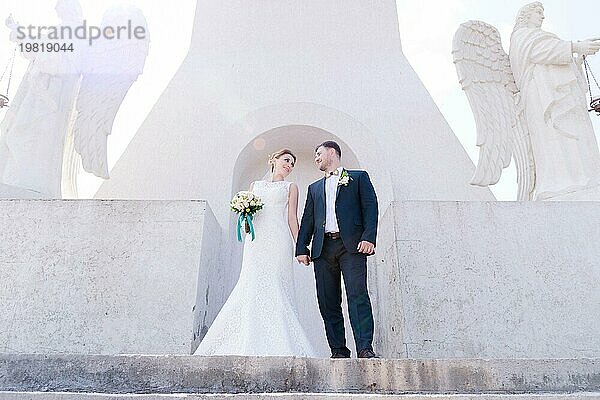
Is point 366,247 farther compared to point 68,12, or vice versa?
point 68,12

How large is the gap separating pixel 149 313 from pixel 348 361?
2174 millimetres

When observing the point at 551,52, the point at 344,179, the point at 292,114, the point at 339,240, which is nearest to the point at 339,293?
the point at 339,240

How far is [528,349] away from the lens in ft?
12.7

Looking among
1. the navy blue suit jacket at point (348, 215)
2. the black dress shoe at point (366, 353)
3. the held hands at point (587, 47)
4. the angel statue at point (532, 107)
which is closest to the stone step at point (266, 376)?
the black dress shoe at point (366, 353)

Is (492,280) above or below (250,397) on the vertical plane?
above

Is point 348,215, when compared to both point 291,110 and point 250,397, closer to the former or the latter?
point 250,397

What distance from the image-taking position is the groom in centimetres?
306

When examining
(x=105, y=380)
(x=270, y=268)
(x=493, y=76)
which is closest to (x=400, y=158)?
(x=493, y=76)

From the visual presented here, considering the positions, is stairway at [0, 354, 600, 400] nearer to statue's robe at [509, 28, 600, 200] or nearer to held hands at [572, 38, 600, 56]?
statue's robe at [509, 28, 600, 200]

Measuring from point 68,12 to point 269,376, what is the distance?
5.05 meters

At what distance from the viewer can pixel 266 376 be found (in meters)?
2.17

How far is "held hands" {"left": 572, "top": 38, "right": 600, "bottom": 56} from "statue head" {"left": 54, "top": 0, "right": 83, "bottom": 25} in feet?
16.7

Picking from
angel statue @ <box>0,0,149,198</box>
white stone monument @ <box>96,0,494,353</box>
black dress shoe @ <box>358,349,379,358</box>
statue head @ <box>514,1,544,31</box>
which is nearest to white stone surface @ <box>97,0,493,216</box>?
white stone monument @ <box>96,0,494,353</box>

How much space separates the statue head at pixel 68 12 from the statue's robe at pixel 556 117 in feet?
15.3
